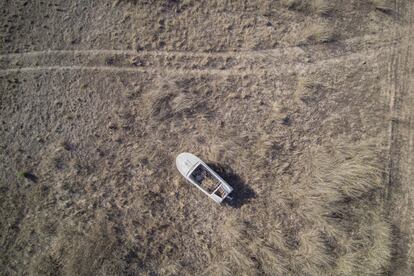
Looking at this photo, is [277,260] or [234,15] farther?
[234,15]

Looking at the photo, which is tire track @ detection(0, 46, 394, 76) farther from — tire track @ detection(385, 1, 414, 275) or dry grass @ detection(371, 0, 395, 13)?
dry grass @ detection(371, 0, 395, 13)

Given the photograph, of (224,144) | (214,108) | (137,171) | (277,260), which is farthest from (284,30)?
(277,260)

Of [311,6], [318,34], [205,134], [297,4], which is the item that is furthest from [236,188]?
[311,6]

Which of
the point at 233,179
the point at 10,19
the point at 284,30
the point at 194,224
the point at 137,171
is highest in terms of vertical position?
the point at 10,19

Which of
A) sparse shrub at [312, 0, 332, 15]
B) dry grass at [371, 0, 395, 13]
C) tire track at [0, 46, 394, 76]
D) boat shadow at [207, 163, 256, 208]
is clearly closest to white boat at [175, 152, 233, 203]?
boat shadow at [207, 163, 256, 208]

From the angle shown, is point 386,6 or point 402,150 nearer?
point 402,150

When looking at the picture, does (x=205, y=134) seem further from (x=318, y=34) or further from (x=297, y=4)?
(x=297, y=4)

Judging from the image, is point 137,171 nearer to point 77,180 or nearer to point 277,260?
point 77,180
